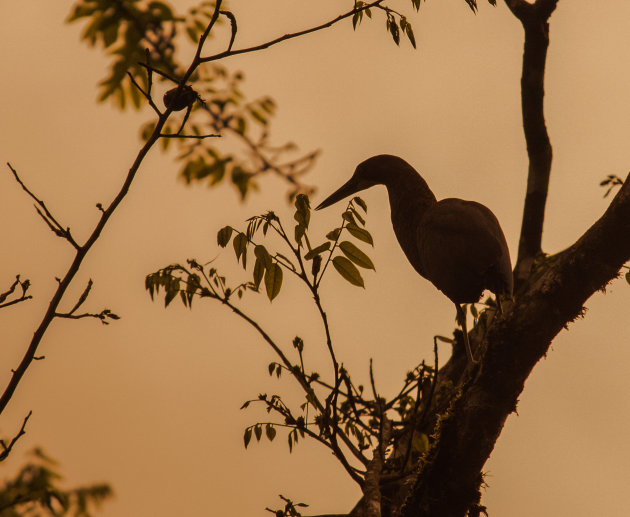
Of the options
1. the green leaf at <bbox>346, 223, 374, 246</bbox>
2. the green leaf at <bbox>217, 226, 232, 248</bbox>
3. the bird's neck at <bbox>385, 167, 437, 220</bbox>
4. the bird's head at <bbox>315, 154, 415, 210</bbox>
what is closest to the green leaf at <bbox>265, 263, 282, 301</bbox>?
the green leaf at <bbox>217, 226, 232, 248</bbox>

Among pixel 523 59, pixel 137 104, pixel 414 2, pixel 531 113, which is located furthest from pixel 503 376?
pixel 137 104

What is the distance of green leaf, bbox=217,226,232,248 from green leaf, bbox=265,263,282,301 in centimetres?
28

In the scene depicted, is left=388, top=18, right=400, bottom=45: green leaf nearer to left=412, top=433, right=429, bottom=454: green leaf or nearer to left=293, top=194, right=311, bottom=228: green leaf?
left=293, top=194, right=311, bottom=228: green leaf

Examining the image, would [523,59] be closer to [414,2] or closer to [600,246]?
[414,2]

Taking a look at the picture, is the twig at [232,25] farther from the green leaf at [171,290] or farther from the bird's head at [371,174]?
the bird's head at [371,174]

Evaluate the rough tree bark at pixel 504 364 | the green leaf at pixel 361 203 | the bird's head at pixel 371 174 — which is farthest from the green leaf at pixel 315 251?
the bird's head at pixel 371 174

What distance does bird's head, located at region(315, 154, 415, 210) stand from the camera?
5.21 metres

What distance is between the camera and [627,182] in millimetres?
3078

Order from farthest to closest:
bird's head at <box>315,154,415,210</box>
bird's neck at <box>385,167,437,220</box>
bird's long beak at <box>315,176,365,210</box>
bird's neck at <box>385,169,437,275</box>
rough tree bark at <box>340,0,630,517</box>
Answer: bird's long beak at <box>315,176,365,210</box> → bird's head at <box>315,154,415,210</box> → bird's neck at <box>385,167,437,220</box> → bird's neck at <box>385,169,437,275</box> → rough tree bark at <box>340,0,630,517</box>

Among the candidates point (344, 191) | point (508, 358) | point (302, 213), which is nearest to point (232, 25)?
point (302, 213)

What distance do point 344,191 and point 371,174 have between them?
34cm

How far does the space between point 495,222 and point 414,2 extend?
4.37 feet

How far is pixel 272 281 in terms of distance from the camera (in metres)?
3.64

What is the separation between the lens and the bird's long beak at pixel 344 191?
5.53 metres
